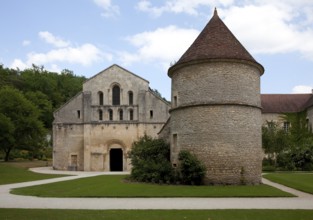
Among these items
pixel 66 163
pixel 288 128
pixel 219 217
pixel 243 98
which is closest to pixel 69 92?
pixel 66 163

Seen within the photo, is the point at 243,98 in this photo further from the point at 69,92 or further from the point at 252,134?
the point at 69,92

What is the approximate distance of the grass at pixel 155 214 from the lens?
1078 cm

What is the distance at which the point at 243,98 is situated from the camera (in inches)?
850

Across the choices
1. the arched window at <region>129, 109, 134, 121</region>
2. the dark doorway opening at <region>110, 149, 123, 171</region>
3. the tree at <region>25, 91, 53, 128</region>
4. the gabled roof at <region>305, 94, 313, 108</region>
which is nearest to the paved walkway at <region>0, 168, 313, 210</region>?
the arched window at <region>129, 109, 134, 121</region>

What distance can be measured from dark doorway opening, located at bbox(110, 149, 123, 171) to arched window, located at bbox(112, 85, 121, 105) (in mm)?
5369

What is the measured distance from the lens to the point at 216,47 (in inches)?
865

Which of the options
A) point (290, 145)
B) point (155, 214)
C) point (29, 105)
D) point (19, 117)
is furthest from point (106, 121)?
Answer: point (155, 214)

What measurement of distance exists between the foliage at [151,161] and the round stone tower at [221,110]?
44.5 inches

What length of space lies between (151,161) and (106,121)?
63.6ft

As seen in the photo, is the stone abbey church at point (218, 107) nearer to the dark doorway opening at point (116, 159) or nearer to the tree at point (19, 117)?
the dark doorway opening at point (116, 159)

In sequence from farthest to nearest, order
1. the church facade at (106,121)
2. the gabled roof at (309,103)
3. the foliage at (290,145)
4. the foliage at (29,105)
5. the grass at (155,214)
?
1. the foliage at (29,105)
2. the gabled roof at (309,103)
3. the church facade at (106,121)
4. the foliage at (290,145)
5. the grass at (155,214)

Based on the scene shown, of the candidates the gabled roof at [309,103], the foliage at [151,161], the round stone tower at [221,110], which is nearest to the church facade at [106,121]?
the foliage at [151,161]

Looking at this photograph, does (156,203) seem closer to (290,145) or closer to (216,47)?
(216,47)

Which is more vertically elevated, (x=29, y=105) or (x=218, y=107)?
(x=29, y=105)
